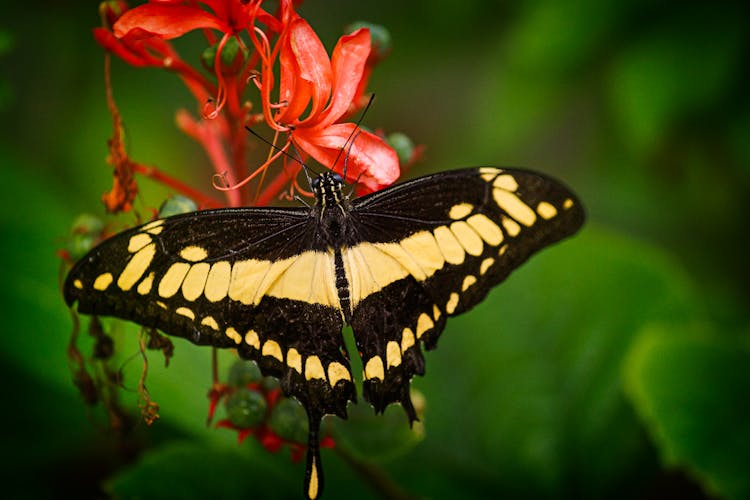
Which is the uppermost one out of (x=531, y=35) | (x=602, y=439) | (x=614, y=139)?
(x=531, y=35)

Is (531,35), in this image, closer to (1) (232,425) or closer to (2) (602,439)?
(2) (602,439)

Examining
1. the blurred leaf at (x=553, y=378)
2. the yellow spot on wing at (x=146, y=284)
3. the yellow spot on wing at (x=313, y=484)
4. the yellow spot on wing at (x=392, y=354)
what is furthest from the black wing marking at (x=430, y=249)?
the blurred leaf at (x=553, y=378)

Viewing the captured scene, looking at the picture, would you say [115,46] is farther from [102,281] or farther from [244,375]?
[244,375]

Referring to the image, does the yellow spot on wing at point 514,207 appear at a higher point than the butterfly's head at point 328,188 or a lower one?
lower

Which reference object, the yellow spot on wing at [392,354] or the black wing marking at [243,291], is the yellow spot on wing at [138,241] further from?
the yellow spot on wing at [392,354]

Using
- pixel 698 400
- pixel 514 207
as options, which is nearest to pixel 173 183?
pixel 514 207

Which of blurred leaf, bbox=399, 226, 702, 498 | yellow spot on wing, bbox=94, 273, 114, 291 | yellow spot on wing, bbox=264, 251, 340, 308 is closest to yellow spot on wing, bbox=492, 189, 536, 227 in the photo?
yellow spot on wing, bbox=264, 251, 340, 308

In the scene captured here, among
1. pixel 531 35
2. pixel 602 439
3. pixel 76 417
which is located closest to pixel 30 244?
pixel 76 417
